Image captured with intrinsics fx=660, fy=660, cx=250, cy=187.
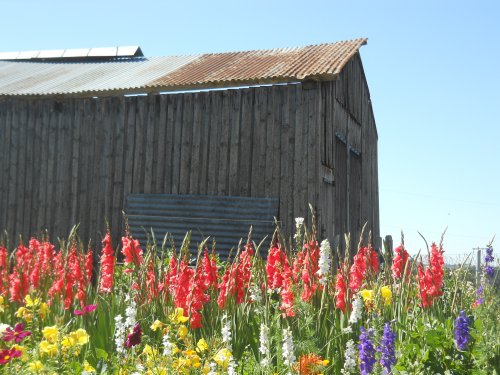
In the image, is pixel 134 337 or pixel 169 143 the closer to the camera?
pixel 134 337

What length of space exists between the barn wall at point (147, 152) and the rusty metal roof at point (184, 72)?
30cm

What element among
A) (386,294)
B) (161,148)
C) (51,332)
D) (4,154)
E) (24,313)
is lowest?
(24,313)

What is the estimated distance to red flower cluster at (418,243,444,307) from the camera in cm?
533

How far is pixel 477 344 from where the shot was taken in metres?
4.09

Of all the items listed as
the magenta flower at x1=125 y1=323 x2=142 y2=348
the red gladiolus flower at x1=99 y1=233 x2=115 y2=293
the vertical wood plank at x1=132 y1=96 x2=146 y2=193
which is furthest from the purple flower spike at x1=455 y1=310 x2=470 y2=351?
the vertical wood plank at x1=132 y1=96 x2=146 y2=193

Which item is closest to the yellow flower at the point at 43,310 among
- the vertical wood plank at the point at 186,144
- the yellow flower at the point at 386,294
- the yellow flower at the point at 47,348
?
the yellow flower at the point at 47,348

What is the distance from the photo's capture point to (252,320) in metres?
5.04

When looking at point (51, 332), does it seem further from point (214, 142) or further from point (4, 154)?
point (4, 154)

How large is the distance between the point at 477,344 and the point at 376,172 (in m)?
13.6

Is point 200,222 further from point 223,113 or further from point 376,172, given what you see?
point 376,172

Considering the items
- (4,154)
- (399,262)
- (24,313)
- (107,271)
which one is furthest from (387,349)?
(4,154)

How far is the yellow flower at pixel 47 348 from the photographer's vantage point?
4066 mm

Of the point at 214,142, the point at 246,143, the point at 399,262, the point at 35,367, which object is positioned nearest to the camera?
the point at 35,367

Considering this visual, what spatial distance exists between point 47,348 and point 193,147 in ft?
29.4
